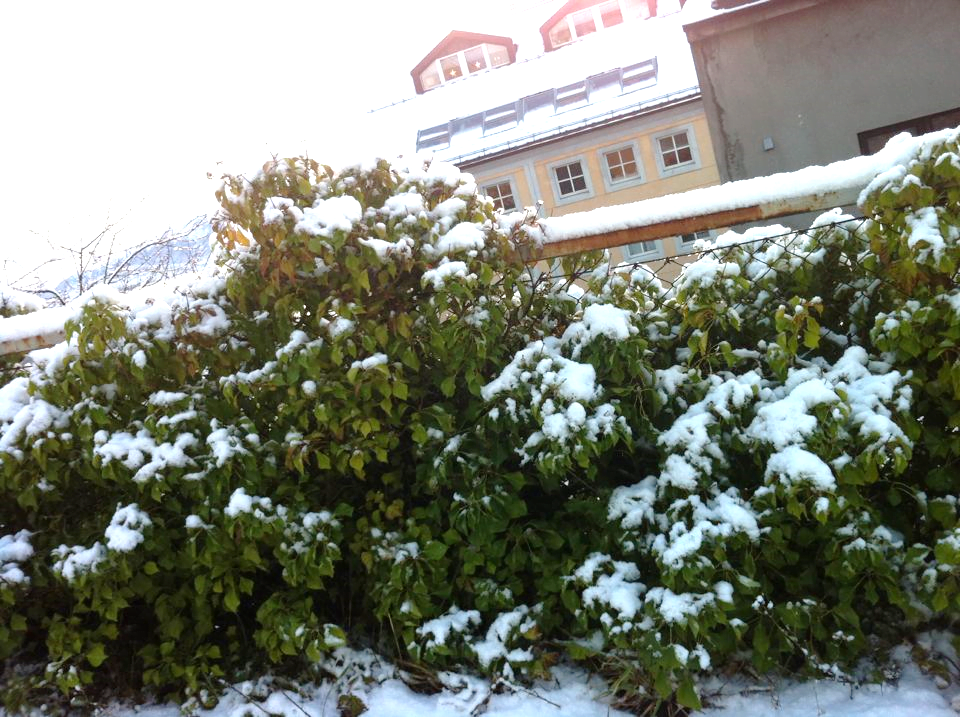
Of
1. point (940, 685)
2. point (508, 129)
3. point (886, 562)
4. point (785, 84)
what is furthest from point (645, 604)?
point (508, 129)

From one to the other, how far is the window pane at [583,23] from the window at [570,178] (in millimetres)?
5524

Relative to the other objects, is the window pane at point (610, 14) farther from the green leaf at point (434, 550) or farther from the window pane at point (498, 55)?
the green leaf at point (434, 550)

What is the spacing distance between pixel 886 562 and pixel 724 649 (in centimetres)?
47

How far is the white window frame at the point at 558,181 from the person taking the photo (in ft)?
72.3

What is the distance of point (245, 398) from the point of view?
249 cm

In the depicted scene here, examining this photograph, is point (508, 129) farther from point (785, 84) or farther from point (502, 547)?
point (502, 547)

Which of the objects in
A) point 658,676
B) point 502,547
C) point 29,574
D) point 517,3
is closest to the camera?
point 658,676

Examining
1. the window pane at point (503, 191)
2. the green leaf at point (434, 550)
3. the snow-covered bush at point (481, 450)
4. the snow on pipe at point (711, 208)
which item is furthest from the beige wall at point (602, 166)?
the green leaf at point (434, 550)

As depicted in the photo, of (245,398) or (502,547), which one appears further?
(245,398)

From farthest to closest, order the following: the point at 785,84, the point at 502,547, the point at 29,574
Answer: the point at 785,84 < the point at 29,574 < the point at 502,547

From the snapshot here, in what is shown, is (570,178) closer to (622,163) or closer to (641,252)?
(622,163)

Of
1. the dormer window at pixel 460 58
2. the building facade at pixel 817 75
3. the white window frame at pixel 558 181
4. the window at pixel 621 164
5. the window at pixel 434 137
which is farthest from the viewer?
the dormer window at pixel 460 58

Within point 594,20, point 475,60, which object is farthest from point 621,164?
point 475,60

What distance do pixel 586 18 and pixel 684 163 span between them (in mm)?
6728
